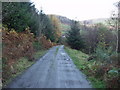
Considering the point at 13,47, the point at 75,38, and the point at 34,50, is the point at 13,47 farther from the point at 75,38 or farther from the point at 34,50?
the point at 75,38

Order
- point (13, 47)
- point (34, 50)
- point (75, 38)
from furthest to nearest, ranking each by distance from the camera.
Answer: point (75, 38), point (34, 50), point (13, 47)

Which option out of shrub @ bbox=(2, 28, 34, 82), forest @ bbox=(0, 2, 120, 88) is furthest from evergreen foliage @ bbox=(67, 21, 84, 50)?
shrub @ bbox=(2, 28, 34, 82)

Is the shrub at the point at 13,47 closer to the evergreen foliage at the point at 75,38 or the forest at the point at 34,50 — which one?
the forest at the point at 34,50

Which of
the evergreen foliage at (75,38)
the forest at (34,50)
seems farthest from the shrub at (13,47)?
the evergreen foliage at (75,38)

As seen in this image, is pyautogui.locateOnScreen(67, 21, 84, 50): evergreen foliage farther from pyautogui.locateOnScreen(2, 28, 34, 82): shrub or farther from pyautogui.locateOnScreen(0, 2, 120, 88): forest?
pyautogui.locateOnScreen(2, 28, 34, 82): shrub

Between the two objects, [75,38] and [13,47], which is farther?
[75,38]

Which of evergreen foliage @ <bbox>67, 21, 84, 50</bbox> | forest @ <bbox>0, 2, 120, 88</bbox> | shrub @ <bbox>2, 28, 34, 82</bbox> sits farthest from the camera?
evergreen foliage @ <bbox>67, 21, 84, 50</bbox>

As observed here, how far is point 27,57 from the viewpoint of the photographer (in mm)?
19375

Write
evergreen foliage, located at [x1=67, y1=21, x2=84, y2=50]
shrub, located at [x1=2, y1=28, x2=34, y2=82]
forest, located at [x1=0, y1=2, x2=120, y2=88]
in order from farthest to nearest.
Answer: evergreen foliage, located at [x1=67, y1=21, x2=84, y2=50] < shrub, located at [x1=2, y1=28, x2=34, y2=82] < forest, located at [x1=0, y1=2, x2=120, y2=88]

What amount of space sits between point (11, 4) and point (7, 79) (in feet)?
34.1

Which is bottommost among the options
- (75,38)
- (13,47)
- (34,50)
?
(34,50)

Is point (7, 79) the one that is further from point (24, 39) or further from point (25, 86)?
point (24, 39)

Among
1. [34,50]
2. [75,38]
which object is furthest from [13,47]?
[75,38]

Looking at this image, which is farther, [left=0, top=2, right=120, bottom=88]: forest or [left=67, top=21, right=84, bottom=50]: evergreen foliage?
[left=67, top=21, right=84, bottom=50]: evergreen foliage
